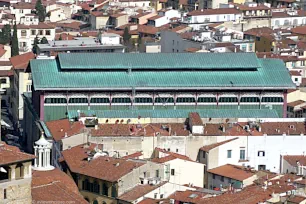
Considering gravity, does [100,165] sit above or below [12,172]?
below

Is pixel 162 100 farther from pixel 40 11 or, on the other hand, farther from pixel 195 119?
pixel 40 11

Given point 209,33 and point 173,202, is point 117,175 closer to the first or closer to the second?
point 173,202

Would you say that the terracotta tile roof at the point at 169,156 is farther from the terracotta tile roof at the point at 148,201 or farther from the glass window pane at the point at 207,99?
the glass window pane at the point at 207,99

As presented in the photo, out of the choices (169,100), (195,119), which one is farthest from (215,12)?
(195,119)

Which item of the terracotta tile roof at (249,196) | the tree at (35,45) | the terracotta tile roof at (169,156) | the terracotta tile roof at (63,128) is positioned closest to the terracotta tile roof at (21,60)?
the tree at (35,45)

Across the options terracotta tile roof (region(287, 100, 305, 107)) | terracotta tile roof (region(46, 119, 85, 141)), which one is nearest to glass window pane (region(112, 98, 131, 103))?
terracotta tile roof (region(46, 119, 85, 141))

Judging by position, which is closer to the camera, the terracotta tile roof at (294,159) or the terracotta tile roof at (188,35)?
the terracotta tile roof at (294,159)

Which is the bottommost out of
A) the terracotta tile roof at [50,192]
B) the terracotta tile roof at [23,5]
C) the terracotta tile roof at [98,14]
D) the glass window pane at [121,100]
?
the terracotta tile roof at [23,5]
